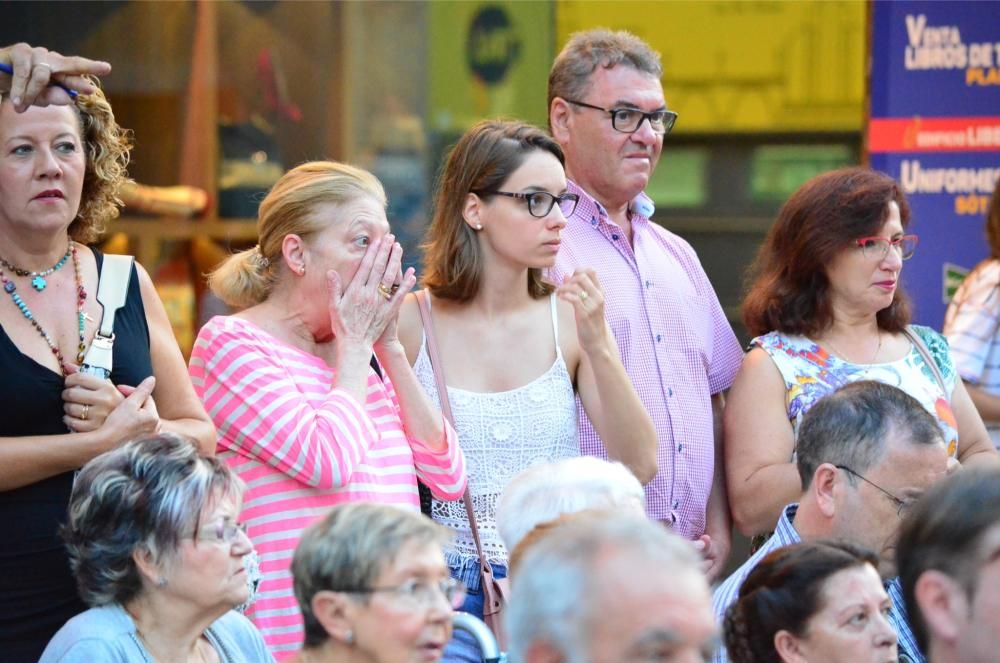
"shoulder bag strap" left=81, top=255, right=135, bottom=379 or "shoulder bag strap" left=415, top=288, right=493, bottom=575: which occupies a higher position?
"shoulder bag strap" left=81, top=255, right=135, bottom=379

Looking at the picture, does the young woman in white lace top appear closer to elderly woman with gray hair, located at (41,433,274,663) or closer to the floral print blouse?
the floral print blouse

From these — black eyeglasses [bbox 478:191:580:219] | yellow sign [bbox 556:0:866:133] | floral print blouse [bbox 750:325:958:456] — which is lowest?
floral print blouse [bbox 750:325:958:456]

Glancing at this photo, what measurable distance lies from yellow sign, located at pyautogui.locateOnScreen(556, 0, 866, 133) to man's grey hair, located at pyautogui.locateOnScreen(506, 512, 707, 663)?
4.96 m

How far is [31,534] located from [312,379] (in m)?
0.78

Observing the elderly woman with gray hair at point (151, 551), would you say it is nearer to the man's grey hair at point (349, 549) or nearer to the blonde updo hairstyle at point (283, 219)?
the man's grey hair at point (349, 549)

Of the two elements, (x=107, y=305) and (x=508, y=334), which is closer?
(x=107, y=305)

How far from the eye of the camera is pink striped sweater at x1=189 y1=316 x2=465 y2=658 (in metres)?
3.67

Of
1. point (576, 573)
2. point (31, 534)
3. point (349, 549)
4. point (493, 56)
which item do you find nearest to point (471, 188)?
point (31, 534)

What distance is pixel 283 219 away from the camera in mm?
4035

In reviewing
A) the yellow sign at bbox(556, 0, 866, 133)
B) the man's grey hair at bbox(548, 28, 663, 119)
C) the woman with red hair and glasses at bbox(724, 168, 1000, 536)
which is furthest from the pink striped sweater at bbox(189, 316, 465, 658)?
the yellow sign at bbox(556, 0, 866, 133)

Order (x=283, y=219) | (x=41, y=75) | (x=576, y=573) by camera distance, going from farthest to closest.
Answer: (x=283, y=219) < (x=41, y=75) < (x=576, y=573)

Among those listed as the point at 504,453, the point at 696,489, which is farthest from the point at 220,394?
the point at 696,489

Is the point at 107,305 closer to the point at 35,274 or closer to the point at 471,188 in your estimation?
the point at 35,274

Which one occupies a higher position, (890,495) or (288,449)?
(288,449)
